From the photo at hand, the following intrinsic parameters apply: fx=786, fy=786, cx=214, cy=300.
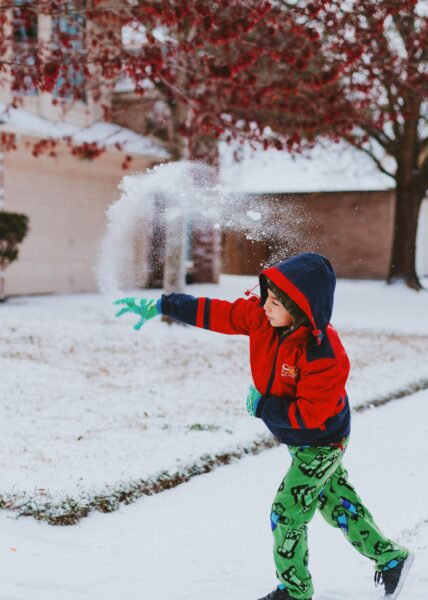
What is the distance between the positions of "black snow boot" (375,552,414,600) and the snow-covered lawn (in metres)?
1.77

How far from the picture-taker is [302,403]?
2.88 meters

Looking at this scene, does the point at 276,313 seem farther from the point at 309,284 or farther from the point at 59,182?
the point at 59,182

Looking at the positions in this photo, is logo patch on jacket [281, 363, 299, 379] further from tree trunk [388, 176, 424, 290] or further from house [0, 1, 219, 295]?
tree trunk [388, 176, 424, 290]

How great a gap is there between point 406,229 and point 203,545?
53.2ft

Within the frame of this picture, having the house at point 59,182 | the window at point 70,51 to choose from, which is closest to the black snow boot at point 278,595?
the window at point 70,51

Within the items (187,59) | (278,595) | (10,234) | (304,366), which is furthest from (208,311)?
(10,234)

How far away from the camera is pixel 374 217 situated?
82.8 ft

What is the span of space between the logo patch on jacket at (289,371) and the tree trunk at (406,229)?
16.4m

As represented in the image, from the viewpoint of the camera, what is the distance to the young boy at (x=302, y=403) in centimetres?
288

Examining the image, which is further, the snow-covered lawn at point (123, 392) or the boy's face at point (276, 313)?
the snow-covered lawn at point (123, 392)

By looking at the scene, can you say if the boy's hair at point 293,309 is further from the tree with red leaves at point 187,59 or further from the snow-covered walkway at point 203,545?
the tree with red leaves at point 187,59

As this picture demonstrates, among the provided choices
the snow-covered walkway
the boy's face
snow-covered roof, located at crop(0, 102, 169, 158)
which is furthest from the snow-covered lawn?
snow-covered roof, located at crop(0, 102, 169, 158)

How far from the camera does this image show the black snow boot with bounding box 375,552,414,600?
10.2 feet

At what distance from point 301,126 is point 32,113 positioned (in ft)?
21.5
